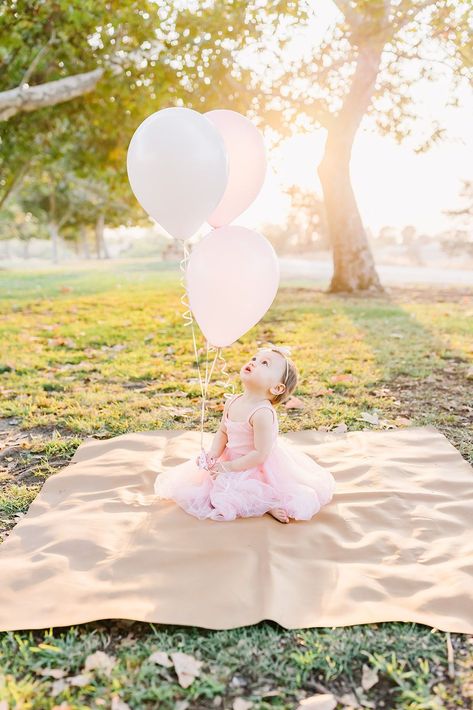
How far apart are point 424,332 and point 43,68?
990 centimetres

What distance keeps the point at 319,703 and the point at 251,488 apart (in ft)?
4.48

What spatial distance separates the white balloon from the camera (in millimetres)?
3125

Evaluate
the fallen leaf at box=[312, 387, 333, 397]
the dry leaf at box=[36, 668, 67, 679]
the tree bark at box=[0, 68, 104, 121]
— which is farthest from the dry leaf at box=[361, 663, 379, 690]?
the tree bark at box=[0, 68, 104, 121]

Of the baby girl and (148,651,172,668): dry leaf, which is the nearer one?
(148,651,172,668): dry leaf

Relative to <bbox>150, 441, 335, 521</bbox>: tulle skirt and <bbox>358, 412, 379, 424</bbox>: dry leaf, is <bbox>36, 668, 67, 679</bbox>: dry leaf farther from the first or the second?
<bbox>358, 412, 379, 424</bbox>: dry leaf

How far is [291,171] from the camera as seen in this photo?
14.3 metres

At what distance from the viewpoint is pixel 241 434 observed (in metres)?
3.42

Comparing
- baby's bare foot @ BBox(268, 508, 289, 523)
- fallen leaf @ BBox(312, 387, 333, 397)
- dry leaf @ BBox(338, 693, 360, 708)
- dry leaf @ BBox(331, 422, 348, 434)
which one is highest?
fallen leaf @ BBox(312, 387, 333, 397)

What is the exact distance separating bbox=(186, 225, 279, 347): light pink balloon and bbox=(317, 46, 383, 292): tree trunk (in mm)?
9573

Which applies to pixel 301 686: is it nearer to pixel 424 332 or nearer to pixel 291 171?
pixel 424 332

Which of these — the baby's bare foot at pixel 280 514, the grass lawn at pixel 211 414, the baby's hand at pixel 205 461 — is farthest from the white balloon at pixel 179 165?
the grass lawn at pixel 211 414

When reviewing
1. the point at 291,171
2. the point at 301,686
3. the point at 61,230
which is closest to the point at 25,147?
the point at 291,171

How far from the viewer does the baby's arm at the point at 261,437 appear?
3.29 metres

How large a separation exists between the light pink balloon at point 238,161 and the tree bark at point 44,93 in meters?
8.41
